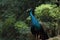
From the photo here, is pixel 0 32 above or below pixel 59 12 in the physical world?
below

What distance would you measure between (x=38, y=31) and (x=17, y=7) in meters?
1.30

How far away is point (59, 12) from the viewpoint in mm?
3092

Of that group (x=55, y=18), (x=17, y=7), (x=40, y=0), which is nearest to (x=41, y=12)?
(x=55, y=18)

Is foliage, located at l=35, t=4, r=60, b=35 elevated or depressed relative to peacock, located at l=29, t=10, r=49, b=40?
elevated

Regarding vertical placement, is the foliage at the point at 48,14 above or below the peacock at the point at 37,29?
above

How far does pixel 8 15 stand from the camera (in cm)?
428

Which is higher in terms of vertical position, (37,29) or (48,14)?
(48,14)

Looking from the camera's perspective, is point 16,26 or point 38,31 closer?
point 38,31

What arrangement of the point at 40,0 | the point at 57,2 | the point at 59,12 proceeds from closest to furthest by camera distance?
the point at 59,12 < the point at 57,2 < the point at 40,0

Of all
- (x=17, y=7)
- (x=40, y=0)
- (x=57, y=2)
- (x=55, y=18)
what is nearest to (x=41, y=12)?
(x=55, y=18)

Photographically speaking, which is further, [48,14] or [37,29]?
[48,14]

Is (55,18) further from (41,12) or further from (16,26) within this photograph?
(16,26)

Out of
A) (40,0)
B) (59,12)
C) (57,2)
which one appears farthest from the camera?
(40,0)

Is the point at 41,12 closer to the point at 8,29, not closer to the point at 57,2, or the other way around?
the point at 57,2
